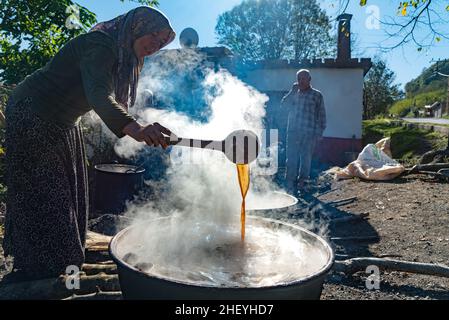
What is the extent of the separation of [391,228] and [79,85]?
4.20 m

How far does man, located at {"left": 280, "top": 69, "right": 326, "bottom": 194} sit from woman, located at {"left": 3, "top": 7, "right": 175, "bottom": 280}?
474 centimetres

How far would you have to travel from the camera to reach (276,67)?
40.8ft

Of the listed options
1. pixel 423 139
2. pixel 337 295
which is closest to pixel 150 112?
pixel 337 295

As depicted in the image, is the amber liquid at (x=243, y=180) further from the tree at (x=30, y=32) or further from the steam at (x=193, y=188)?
the tree at (x=30, y=32)

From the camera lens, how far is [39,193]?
2.66 metres

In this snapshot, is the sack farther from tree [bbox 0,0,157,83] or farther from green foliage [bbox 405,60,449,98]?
green foliage [bbox 405,60,449,98]

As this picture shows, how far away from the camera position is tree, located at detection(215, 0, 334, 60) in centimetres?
2941

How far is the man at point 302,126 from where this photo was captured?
7.04m

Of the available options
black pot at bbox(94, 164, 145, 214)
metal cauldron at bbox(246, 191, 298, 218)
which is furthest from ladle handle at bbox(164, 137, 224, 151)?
black pot at bbox(94, 164, 145, 214)

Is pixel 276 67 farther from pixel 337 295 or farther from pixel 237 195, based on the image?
pixel 337 295

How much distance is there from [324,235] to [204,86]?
21.6 ft

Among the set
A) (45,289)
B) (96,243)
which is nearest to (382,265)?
(96,243)

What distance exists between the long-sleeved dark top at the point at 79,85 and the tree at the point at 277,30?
27.5 metres
